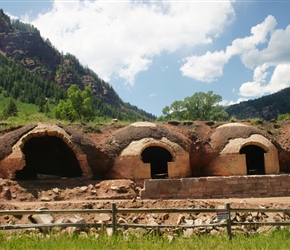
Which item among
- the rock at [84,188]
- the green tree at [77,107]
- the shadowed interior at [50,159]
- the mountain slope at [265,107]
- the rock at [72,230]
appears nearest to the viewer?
the rock at [72,230]

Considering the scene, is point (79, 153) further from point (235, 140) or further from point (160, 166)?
point (235, 140)

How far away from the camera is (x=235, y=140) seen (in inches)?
661

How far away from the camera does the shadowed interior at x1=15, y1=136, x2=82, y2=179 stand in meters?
16.4

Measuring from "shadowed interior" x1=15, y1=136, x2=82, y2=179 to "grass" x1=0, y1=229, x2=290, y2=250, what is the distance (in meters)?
9.48

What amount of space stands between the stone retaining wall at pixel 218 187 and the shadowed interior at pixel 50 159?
5350mm

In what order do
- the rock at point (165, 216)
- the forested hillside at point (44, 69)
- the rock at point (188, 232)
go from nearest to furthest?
the rock at point (188, 232) < the rock at point (165, 216) < the forested hillside at point (44, 69)

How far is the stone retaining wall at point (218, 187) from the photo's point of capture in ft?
40.8

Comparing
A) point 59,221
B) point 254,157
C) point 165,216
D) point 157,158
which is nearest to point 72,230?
point 59,221

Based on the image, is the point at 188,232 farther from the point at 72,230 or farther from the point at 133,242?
the point at 72,230

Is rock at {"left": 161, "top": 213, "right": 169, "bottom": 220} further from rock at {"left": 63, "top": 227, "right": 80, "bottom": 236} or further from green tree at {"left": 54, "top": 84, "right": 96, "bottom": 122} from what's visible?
green tree at {"left": 54, "top": 84, "right": 96, "bottom": 122}

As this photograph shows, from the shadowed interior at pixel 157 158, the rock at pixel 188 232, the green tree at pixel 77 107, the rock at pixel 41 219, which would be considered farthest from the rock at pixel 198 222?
the green tree at pixel 77 107

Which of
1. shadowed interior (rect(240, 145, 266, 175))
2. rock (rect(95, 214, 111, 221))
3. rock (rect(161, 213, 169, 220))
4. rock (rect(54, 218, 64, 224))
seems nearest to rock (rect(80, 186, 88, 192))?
rock (rect(95, 214, 111, 221))

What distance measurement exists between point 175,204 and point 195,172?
6677 millimetres

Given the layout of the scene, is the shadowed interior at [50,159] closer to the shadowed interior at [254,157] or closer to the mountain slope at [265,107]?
the shadowed interior at [254,157]
